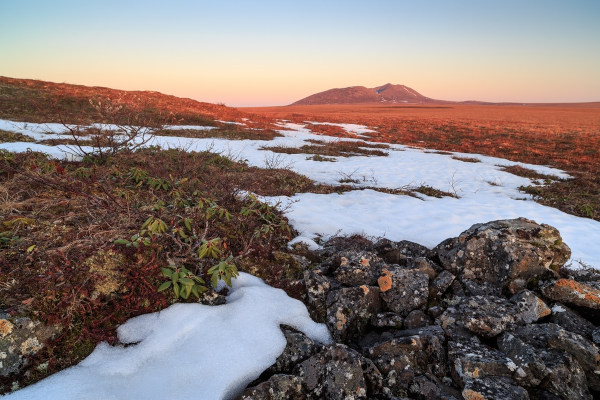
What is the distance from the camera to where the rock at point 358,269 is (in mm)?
4352

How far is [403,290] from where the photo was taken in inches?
161

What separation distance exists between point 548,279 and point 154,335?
16.6ft

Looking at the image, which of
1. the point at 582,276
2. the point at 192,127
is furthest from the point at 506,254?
the point at 192,127

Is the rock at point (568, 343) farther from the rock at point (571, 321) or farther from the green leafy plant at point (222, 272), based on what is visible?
the green leafy plant at point (222, 272)

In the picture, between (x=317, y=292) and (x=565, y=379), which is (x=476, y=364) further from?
(x=317, y=292)

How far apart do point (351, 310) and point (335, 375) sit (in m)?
0.94

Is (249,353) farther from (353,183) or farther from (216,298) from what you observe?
(353,183)

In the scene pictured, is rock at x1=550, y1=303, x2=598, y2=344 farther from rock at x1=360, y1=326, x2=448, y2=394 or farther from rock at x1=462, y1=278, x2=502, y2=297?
rock at x1=360, y1=326, x2=448, y2=394

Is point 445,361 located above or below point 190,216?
below

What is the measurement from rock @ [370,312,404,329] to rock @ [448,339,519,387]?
0.62 m

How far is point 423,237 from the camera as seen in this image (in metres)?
7.29

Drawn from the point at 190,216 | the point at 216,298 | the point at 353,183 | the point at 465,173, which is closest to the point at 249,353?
the point at 216,298

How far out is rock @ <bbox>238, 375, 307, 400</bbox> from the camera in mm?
2758

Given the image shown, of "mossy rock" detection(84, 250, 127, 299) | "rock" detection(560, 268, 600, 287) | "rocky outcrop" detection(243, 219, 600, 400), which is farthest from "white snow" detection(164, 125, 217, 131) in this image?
Result: "rock" detection(560, 268, 600, 287)
